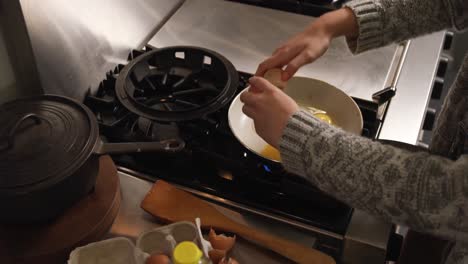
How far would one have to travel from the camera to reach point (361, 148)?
2.06 ft

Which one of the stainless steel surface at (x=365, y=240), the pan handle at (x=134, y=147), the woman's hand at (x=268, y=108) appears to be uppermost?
the woman's hand at (x=268, y=108)

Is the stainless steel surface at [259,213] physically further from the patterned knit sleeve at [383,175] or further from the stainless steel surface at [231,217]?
the patterned knit sleeve at [383,175]

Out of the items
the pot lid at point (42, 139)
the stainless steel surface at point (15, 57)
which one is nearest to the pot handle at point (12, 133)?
the pot lid at point (42, 139)

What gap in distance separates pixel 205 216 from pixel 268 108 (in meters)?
0.19

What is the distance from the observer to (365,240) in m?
0.73

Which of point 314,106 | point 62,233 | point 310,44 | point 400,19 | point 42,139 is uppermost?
point 400,19

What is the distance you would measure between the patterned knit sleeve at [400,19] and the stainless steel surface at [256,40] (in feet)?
0.59

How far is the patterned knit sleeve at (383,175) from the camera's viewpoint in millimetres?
579

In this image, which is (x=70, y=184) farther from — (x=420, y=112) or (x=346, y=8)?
(x=420, y=112)

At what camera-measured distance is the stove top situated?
0.77 meters

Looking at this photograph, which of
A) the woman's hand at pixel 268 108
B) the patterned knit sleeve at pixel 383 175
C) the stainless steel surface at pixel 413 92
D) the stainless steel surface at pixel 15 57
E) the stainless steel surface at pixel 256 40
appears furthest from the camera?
the stainless steel surface at pixel 256 40

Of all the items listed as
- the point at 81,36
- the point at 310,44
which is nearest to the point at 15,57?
the point at 81,36

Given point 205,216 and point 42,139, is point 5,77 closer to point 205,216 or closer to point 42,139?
point 42,139

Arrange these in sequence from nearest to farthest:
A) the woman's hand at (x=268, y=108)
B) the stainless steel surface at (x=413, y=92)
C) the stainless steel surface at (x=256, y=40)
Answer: the woman's hand at (x=268, y=108) → the stainless steel surface at (x=413, y=92) → the stainless steel surface at (x=256, y=40)
